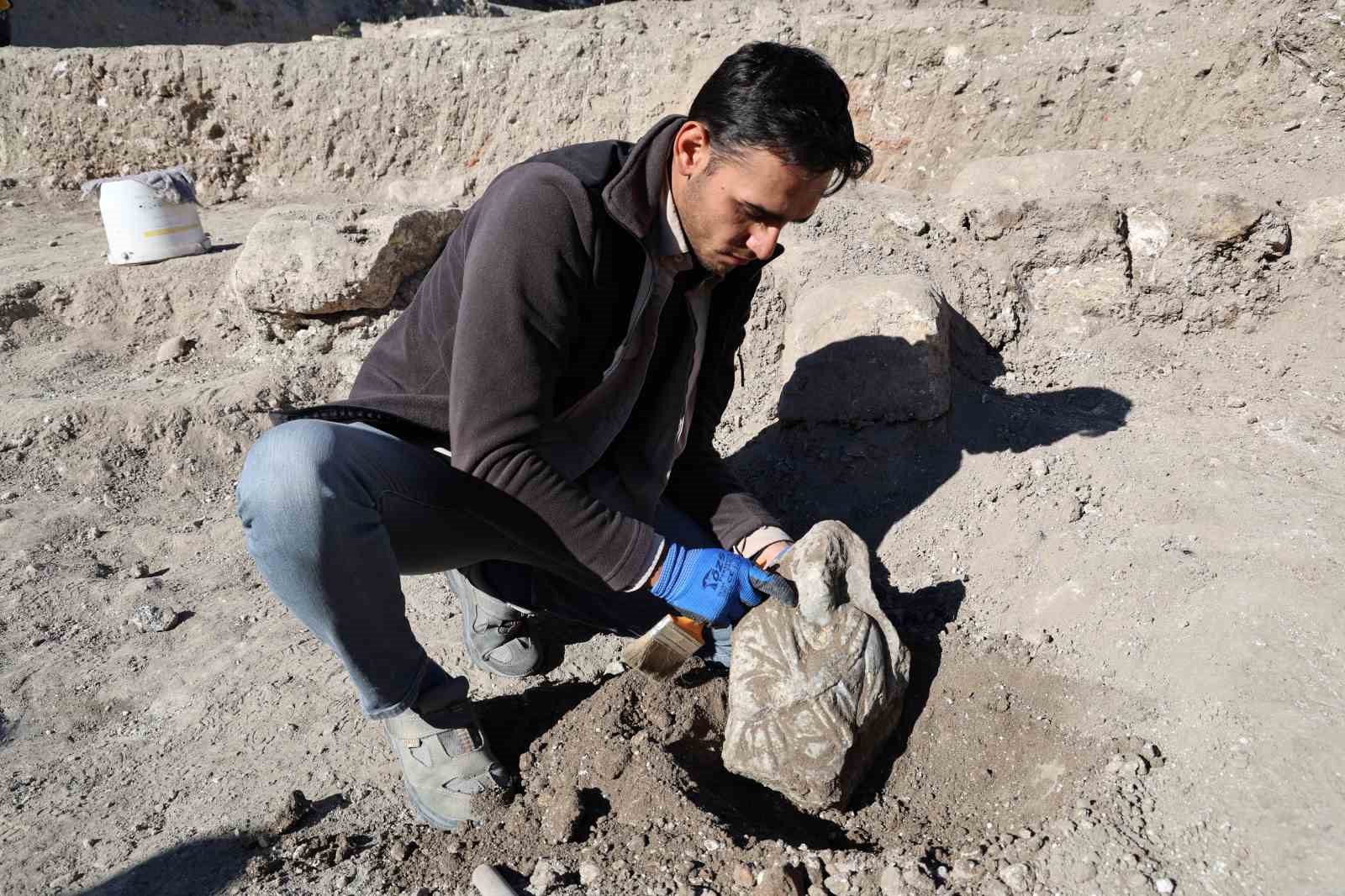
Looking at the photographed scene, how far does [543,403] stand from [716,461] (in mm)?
750

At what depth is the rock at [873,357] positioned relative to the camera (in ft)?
8.62

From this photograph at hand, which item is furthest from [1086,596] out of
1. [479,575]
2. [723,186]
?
[479,575]

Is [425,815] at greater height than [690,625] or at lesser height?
lesser

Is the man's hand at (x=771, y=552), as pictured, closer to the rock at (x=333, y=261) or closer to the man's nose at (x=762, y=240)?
the man's nose at (x=762, y=240)

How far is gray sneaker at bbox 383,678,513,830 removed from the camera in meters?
1.91

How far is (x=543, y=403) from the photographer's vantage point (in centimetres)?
180

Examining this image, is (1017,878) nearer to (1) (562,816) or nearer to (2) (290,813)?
(1) (562,816)

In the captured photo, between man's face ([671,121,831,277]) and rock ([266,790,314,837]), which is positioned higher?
man's face ([671,121,831,277])

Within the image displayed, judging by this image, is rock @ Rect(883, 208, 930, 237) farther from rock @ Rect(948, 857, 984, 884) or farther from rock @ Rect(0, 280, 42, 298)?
rock @ Rect(0, 280, 42, 298)

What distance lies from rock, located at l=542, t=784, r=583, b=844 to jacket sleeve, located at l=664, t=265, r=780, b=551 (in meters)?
0.73

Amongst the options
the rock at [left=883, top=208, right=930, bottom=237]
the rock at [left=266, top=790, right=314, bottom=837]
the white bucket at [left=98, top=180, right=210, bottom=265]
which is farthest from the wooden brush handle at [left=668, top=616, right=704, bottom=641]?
the white bucket at [left=98, top=180, right=210, bottom=265]

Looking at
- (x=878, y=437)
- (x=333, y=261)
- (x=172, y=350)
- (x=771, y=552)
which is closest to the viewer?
(x=771, y=552)

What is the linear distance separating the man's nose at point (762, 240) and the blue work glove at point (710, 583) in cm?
61

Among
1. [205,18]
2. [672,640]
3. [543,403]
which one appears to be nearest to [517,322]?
[543,403]
